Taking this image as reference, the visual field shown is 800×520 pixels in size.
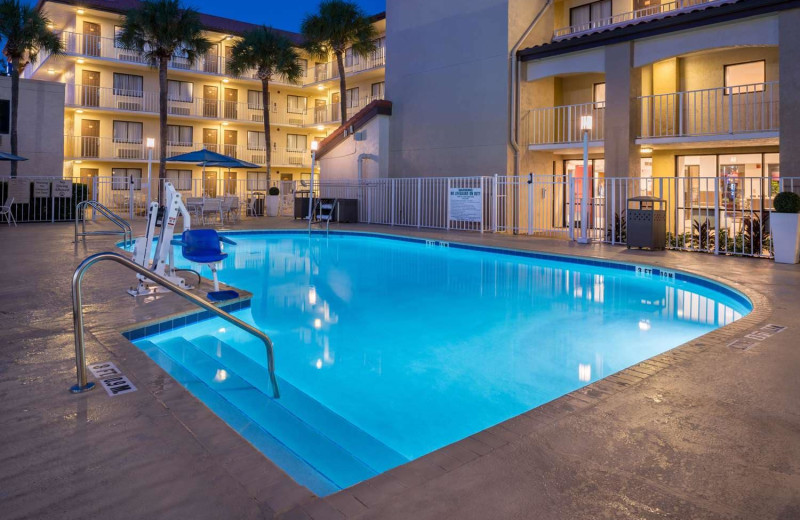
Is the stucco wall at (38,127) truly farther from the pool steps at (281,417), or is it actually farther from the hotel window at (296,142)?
the pool steps at (281,417)

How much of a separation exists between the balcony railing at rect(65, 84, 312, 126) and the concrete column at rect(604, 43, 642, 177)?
23.1 meters

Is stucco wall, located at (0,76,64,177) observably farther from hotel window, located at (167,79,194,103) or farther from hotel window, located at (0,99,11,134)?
hotel window, located at (167,79,194,103)

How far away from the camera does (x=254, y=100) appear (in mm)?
36094

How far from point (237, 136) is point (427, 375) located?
3262 cm

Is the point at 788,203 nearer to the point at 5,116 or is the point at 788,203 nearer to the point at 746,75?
the point at 746,75

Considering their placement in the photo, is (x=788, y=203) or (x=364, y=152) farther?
(x=364, y=152)

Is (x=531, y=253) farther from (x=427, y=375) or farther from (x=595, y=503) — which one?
(x=595, y=503)

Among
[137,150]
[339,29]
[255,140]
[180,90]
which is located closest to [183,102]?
[180,90]

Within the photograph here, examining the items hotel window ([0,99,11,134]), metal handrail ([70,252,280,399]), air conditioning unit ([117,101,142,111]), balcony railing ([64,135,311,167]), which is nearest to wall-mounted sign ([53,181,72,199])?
hotel window ([0,99,11,134])

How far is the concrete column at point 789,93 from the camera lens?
517 inches

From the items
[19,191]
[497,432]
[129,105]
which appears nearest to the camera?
[497,432]

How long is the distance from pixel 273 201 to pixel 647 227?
661 inches

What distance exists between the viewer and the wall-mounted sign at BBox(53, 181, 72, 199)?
20188mm

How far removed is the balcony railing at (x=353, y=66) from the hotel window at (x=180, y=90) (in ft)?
22.8
